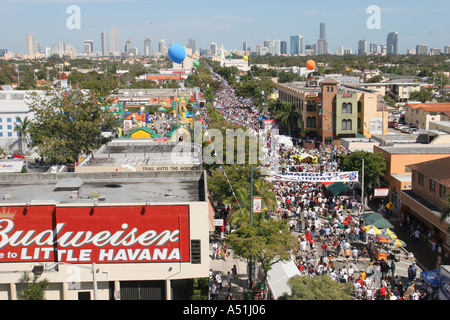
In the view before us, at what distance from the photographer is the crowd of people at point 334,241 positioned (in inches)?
799

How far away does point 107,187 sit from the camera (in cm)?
2197

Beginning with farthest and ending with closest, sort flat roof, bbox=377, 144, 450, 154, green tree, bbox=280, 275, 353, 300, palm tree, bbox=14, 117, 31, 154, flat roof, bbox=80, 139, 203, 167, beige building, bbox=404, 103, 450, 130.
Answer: beige building, bbox=404, 103, 450, 130 → palm tree, bbox=14, 117, 31, 154 → flat roof, bbox=377, 144, 450, 154 → flat roof, bbox=80, 139, 203, 167 → green tree, bbox=280, 275, 353, 300

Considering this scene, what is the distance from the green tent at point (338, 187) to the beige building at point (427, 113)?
34591 millimetres

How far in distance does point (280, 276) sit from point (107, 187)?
8220 mm

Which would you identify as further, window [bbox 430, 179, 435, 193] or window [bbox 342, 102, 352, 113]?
window [bbox 342, 102, 352, 113]

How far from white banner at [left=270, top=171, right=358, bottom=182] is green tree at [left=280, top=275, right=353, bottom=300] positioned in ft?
53.2

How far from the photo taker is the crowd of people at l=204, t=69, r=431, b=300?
20.3 metres

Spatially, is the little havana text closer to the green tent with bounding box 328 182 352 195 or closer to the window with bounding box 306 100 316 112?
the green tent with bounding box 328 182 352 195

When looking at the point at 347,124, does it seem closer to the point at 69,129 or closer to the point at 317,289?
the point at 69,129

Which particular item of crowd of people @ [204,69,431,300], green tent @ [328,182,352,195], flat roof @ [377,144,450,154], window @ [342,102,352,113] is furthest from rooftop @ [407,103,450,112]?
green tent @ [328,182,352,195]

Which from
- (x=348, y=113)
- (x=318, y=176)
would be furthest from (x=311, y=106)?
(x=318, y=176)

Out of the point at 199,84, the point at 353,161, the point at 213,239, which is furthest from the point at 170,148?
the point at 199,84

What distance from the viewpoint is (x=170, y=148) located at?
3481cm

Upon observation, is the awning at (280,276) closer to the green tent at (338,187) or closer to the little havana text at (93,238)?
the little havana text at (93,238)
